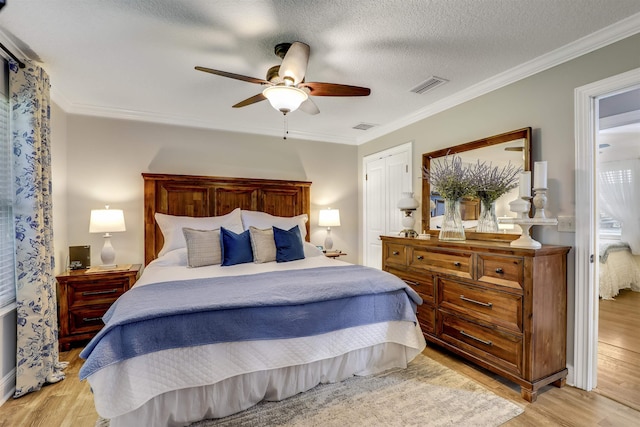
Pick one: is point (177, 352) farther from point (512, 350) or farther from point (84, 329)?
point (512, 350)

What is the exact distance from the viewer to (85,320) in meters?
2.99

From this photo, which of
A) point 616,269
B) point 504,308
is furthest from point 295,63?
point 616,269

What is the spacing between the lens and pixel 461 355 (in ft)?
8.52

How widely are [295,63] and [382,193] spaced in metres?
2.76

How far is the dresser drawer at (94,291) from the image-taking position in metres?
2.95

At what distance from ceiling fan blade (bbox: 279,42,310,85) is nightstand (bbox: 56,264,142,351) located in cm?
252

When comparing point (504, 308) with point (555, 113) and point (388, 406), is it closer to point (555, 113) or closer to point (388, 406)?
point (388, 406)

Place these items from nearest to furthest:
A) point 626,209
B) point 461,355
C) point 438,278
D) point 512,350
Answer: point 512,350 < point 461,355 < point 438,278 < point 626,209

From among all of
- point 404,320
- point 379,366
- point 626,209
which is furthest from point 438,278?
point 626,209

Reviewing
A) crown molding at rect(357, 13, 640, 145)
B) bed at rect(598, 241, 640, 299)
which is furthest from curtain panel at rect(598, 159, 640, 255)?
crown molding at rect(357, 13, 640, 145)

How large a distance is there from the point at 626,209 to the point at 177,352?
6.46 metres

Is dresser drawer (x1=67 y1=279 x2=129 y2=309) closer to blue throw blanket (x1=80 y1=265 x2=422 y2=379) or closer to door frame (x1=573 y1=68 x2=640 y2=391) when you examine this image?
blue throw blanket (x1=80 y1=265 x2=422 y2=379)

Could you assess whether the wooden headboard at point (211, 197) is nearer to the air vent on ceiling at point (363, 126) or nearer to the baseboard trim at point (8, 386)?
the air vent on ceiling at point (363, 126)

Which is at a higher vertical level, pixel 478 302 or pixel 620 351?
pixel 478 302
